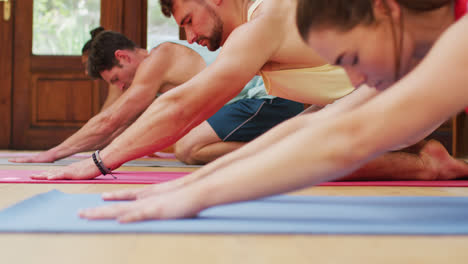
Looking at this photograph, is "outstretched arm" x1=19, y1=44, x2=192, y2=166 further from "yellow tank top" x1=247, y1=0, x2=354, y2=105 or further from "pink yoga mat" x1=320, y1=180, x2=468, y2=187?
"pink yoga mat" x1=320, y1=180, x2=468, y2=187

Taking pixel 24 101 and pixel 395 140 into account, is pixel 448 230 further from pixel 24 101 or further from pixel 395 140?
pixel 24 101

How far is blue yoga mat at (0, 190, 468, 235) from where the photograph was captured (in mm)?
732

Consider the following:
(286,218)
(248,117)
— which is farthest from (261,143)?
(248,117)

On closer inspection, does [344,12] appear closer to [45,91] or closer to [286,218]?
[286,218]

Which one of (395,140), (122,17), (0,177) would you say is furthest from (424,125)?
(122,17)

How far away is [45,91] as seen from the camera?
4664 mm

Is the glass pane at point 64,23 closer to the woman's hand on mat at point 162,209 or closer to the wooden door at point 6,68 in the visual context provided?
the wooden door at point 6,68

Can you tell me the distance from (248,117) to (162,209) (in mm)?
1685

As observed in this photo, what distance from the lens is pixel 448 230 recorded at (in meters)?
0.73

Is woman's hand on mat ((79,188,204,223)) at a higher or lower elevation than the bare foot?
higher

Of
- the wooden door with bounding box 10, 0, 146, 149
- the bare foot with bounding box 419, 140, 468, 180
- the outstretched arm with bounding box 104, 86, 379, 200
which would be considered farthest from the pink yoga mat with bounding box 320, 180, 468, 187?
the wooden door with bounding box 10, 0, 146, 149

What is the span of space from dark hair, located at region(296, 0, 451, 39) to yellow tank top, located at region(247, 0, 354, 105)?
911 mm

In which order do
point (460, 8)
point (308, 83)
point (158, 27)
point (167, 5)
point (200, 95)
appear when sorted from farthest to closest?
1. point (158, 27)
2. point (167, 5)
3. point (308, 83)
4. point (200, 95)
5. point (460, 8)

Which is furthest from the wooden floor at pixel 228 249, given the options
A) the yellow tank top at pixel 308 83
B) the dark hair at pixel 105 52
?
the dark hair at pixel 105 52
